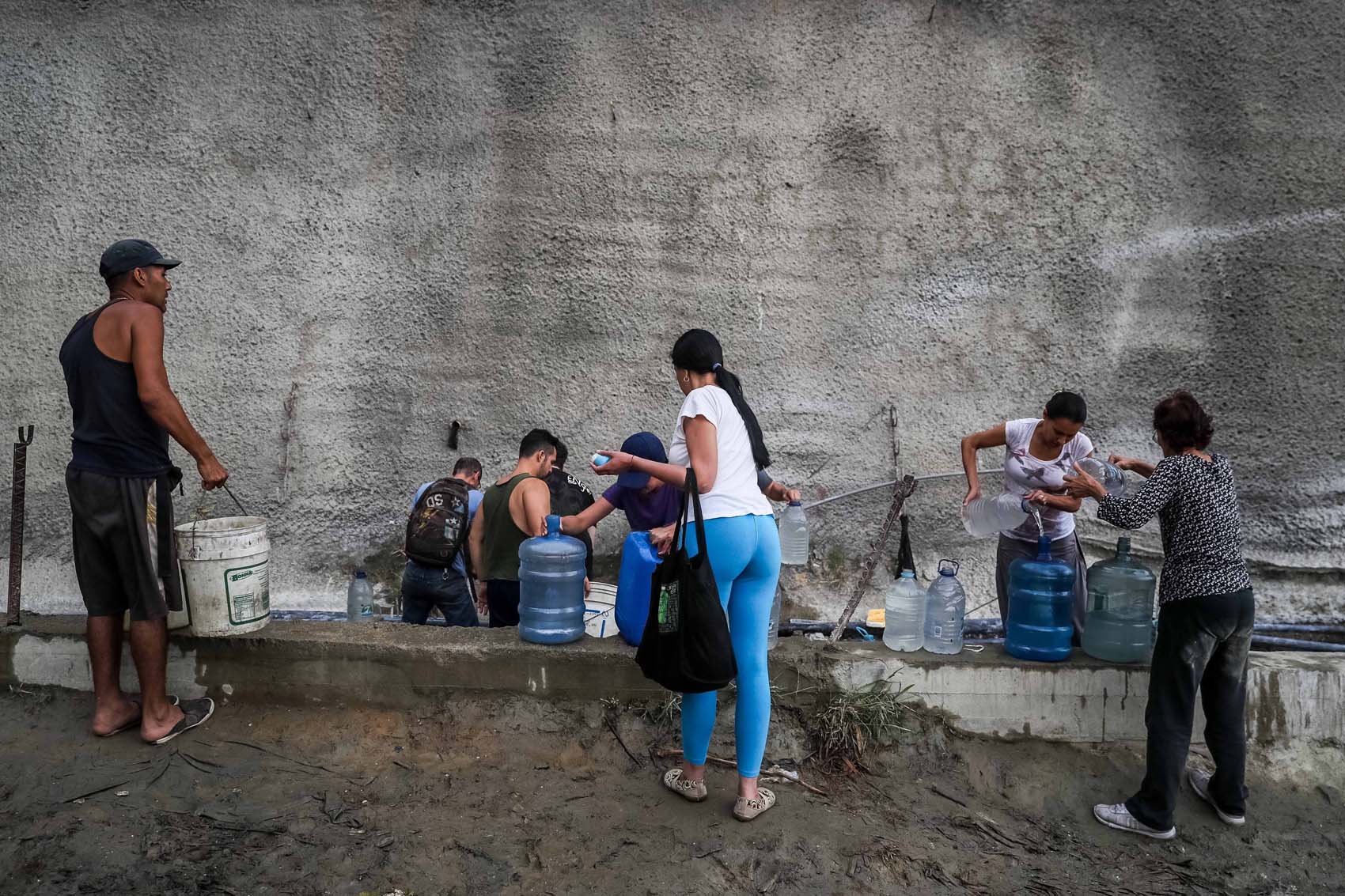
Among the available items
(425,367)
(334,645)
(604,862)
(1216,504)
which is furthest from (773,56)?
(604,862)

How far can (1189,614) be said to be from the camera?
142 inches

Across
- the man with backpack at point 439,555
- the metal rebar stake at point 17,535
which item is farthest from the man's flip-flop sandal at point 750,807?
the metal rebar stake at point 17,535

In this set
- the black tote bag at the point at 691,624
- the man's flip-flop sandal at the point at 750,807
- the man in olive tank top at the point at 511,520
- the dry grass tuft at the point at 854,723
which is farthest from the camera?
the man in olive tank top at the point at 511,520

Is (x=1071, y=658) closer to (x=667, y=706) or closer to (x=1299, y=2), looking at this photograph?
(x=667, y=706)

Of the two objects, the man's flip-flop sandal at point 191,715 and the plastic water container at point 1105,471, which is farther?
the plastic water container at point 1105,471

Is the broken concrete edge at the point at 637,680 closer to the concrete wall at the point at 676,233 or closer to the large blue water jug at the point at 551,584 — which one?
the large blue water jug at the point at 551,584

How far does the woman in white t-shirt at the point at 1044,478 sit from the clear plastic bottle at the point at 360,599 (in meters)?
3.88

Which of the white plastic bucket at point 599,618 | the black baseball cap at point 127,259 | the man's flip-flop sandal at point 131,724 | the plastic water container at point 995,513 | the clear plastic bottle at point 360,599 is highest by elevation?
the black baseball cap at point 127,259

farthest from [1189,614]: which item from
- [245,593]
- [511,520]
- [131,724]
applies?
A: [131,724]

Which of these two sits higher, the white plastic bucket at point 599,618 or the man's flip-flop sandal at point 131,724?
the white plastic bucket at point 599,618

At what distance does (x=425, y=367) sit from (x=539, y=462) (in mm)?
1862

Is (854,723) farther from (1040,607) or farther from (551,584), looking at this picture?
(551,584)

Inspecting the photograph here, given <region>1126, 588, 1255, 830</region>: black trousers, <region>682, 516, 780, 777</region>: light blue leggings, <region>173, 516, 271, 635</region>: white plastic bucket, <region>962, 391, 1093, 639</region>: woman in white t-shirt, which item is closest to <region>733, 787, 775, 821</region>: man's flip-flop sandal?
<region>682, 516, 780, 777</region>: light blue leggings

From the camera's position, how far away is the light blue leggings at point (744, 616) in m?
3.20
